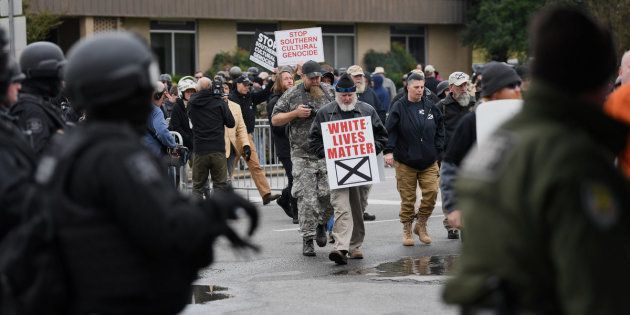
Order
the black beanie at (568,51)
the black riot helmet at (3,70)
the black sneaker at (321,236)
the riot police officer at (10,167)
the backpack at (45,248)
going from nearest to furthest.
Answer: the black beanie at (568,51)
the backpack at (45,248)
the riot police officer at (10,167)
the black riot helmet at (3,70)
the black sneaker at (321,236)

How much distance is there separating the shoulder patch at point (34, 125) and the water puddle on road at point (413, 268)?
556cm

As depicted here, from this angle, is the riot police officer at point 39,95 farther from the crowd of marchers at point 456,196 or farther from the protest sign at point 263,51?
the protest sign at point 263,51

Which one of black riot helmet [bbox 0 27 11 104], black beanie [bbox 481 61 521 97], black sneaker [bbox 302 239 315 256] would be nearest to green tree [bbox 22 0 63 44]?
black sneaker [bbox 302 239 315 256]

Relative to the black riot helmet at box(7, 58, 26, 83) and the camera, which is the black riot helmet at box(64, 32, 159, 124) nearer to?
the black riot helmet at box(7, 58, 26, 83)

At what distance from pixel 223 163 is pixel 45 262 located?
40.4ft

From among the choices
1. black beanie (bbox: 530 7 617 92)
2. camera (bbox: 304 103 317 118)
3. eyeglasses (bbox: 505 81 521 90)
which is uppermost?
black beanie (bbox: 530 7 617 92)

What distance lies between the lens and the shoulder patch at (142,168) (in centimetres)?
363

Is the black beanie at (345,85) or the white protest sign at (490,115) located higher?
the white protest sign at (490,115)

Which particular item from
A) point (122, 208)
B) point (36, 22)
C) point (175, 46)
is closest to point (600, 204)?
point (122, 208)

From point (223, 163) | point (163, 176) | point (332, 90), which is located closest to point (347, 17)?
point (223, 163)

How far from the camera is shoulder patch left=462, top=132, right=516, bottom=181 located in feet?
10.7

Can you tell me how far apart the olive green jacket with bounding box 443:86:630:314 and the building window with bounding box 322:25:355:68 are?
40.0m

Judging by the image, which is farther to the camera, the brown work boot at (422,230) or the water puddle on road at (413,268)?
the brown work boot at (422,230)

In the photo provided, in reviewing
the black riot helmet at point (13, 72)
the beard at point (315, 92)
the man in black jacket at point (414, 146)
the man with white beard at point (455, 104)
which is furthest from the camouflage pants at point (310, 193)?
the black riot helmet at point (13, 72)
